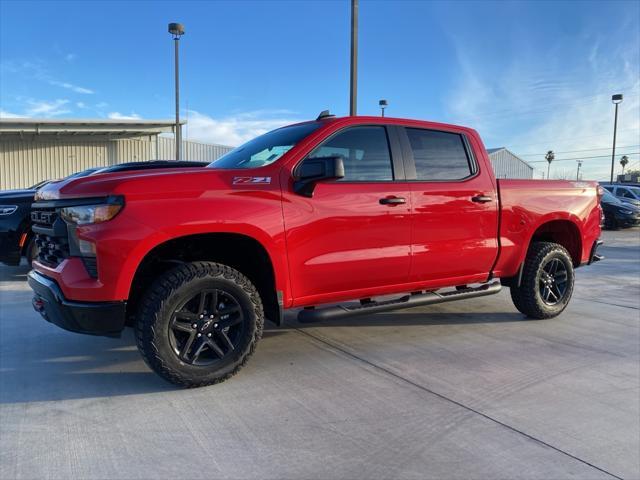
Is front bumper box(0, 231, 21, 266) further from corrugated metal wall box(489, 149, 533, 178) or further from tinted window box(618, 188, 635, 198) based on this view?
corrugated metal wall box(489, 149, 533, 178)

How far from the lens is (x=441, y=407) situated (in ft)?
10.7

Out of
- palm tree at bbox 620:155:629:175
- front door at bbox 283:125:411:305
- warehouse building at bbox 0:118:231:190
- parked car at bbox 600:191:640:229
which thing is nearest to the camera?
front door at bbox 283:125:411:305

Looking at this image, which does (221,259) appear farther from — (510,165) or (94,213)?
(510,165)

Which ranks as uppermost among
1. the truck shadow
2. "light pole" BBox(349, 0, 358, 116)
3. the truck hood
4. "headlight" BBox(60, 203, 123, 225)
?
"light pole" BBox(349, 0, 358, 116)

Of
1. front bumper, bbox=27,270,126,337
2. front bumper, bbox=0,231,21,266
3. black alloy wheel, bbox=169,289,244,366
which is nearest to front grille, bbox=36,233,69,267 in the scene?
front bumper, bbox=27,270,126,337

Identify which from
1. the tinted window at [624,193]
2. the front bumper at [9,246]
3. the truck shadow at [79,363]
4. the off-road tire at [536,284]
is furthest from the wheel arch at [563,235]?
the tinted window at [624,193]

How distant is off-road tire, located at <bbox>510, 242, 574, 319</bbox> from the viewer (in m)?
5.29

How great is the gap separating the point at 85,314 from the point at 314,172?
1759 mm

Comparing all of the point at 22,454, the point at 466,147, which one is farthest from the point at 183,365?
the point at 466,147

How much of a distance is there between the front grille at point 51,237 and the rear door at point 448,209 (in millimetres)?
2646

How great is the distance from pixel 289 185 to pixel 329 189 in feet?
1.08

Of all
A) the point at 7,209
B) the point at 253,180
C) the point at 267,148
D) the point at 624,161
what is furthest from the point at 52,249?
the point at 624,161

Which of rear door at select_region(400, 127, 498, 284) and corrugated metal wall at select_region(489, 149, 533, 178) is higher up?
corrugated metal wall at select_region(489, 149, 533, 178)

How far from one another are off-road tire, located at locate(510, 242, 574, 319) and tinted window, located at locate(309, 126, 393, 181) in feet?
6.72
